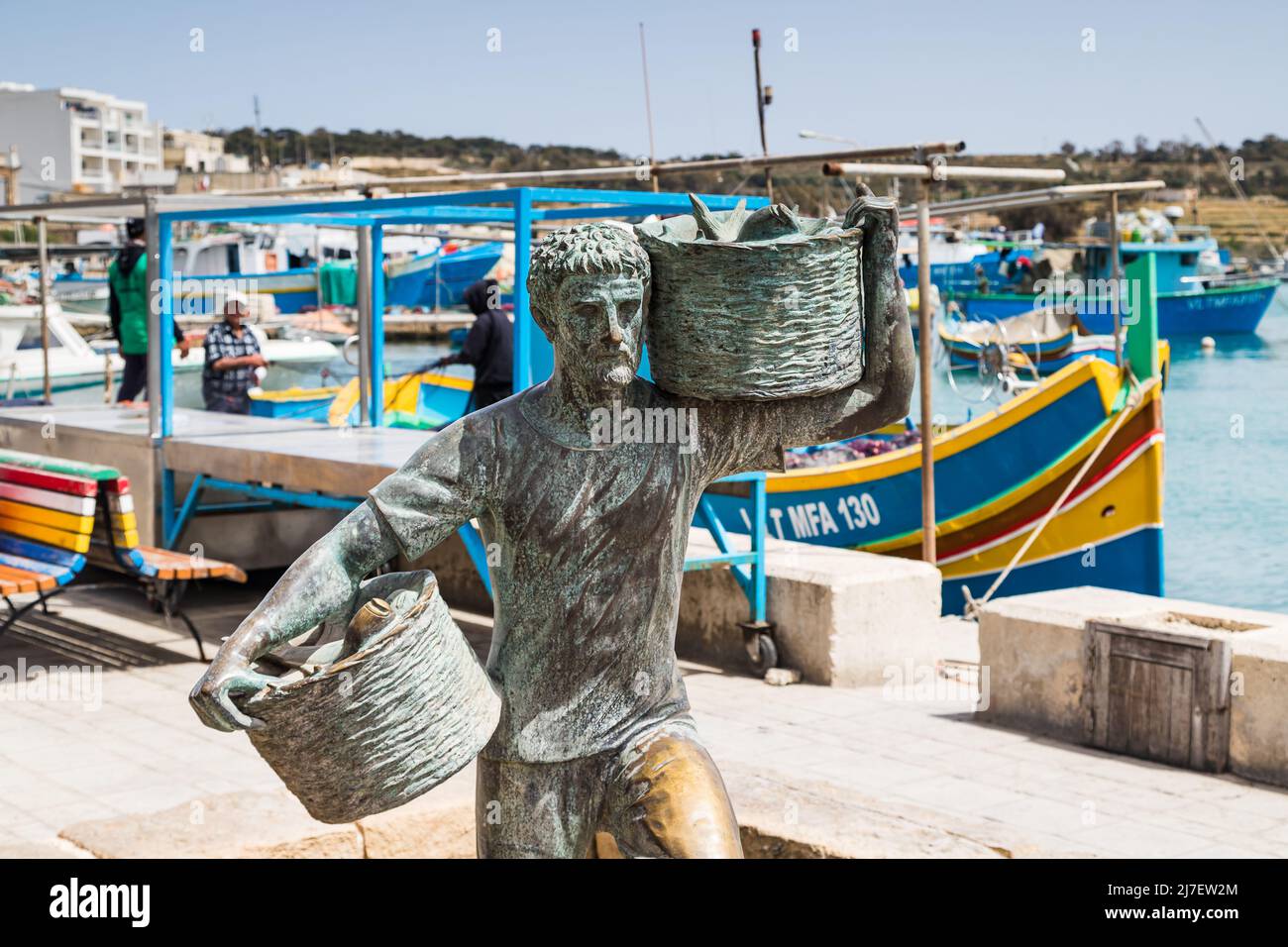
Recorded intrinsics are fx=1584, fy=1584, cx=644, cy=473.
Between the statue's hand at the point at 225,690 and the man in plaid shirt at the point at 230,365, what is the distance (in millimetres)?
9597

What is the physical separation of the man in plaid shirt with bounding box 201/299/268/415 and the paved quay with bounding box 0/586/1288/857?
343cm

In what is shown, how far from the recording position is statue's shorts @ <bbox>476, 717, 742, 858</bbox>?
116 inches

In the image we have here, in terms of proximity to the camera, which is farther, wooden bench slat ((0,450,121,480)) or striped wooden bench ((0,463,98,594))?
wooden bench slat ((0,450,121,480))

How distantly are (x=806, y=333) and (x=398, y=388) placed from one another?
11973 millimetres

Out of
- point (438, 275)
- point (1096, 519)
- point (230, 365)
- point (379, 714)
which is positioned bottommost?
point (1096, 519)

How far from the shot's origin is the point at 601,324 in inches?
114

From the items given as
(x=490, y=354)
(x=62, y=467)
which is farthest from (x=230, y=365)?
(x=62, y=467)

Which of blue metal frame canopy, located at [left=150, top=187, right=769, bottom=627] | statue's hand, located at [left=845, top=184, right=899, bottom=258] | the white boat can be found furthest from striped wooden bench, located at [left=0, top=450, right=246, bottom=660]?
the white boat

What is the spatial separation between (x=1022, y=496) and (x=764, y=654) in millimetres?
5112

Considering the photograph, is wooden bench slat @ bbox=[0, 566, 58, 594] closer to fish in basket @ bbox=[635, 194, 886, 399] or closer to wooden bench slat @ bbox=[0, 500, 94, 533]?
wooden bench slat @ bbox=[0, 500, 94, 533]

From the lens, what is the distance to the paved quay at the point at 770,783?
4078mm

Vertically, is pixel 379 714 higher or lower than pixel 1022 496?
higher

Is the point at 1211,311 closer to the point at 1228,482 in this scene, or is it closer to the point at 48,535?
the point at 1228,482
